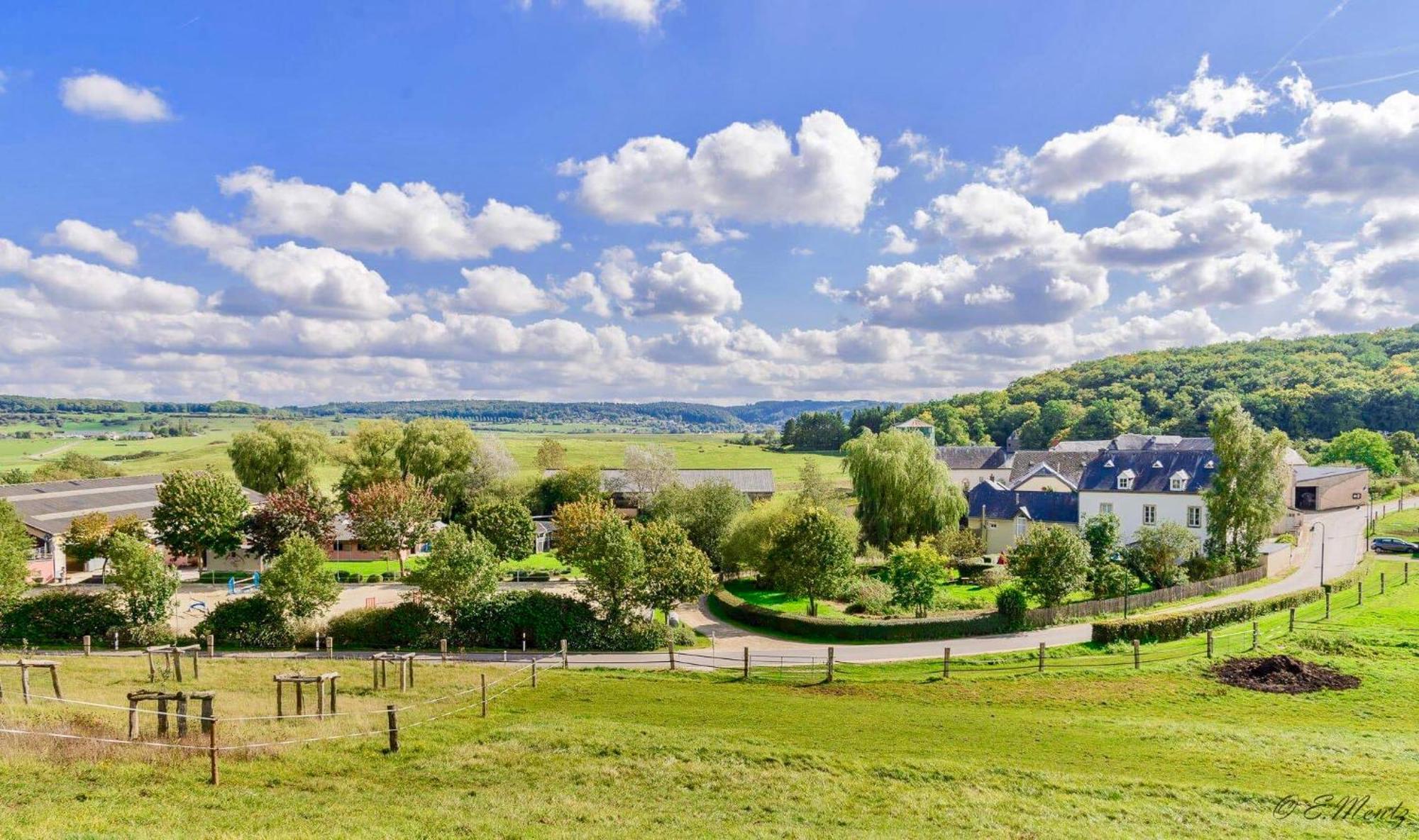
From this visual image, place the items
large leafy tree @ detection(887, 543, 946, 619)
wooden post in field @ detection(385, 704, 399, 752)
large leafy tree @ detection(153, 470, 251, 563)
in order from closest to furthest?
1. wooden post in field @ detection(385, 704, 399, 752)
2. large leafy tree @ detection(887, 543, 946, 619)
3. large leafy tree @ detection(153, 470, 251, 563)

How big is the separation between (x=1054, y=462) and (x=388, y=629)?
236 ft

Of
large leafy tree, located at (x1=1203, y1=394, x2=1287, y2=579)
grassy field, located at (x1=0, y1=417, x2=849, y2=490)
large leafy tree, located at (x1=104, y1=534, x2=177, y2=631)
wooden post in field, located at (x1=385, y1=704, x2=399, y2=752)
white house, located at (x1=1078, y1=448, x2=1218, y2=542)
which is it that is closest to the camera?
wooden post in field, located at (x1=385, y1=704, x2=399, y2=752)

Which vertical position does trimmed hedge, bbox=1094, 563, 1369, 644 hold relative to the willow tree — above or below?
below

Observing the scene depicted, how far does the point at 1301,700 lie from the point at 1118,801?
1238 cm

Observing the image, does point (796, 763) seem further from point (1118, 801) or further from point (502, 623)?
point (502, 623)

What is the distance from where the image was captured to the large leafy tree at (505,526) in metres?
51.2

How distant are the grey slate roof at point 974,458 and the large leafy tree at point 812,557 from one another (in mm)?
55644

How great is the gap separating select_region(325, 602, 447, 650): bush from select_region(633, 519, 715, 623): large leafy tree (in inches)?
360

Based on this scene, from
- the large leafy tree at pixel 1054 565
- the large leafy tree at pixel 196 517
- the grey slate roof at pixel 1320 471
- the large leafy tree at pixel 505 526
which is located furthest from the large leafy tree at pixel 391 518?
the grey slate roof at pixel 1320 471

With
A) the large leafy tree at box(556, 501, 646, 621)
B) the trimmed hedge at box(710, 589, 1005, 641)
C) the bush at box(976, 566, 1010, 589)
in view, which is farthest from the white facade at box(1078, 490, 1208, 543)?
the large leafy tree at box(556, 501, 646, 621)

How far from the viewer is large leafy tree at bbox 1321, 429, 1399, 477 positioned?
83.0 m

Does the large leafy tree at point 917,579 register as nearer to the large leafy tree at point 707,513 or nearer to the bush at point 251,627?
the large leafy tree at point 707,513

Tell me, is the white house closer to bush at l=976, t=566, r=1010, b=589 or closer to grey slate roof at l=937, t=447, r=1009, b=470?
bush at l=976, t=566, r=1010, b=589

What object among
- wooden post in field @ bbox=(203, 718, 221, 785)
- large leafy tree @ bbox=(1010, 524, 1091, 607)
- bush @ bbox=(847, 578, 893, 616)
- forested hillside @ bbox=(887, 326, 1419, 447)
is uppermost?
forested hillside @ bbox=(887, 326, 1419, 447)
